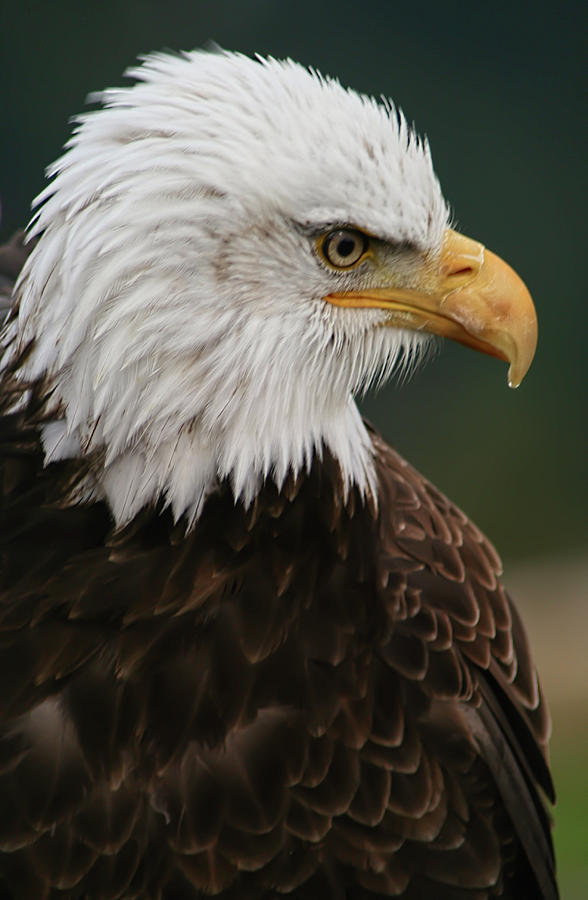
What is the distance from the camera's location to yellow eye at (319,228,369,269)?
1.66 meters

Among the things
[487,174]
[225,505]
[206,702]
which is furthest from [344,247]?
[487,174]

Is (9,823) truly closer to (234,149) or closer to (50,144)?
(234,149)

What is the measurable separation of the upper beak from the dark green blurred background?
2754 mm

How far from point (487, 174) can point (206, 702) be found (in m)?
3.69

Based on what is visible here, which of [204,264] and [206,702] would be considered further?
[206,702]

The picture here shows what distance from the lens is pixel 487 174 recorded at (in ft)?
16.3

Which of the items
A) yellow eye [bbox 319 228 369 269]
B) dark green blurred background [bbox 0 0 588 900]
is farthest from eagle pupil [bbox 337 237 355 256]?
dark green blurred background [bbox 0 0 588 900]

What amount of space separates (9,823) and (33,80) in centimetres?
341

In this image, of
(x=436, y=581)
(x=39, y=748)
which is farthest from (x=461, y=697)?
(x=39, y=748)

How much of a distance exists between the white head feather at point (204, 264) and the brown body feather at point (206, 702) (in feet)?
0.35

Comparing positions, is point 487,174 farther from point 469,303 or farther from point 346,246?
point 346,246

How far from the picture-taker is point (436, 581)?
2.14 meters

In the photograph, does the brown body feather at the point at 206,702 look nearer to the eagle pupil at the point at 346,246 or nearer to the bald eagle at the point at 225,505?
the bald eagle at the point at 225,505

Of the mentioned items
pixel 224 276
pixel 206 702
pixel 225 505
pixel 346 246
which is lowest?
pixel 206 702
